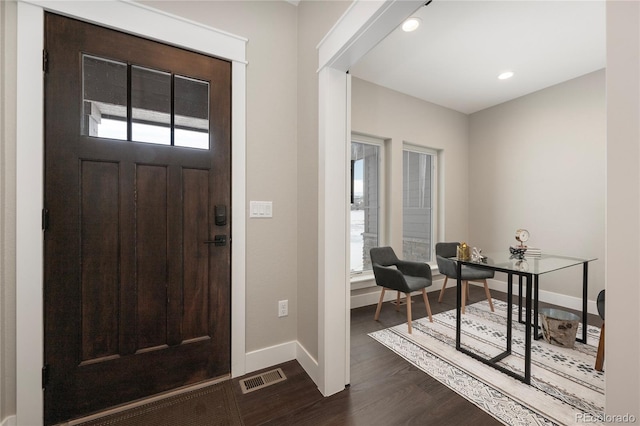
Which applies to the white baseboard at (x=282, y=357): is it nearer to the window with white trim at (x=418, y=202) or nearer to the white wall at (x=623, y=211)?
the white wall at (x=623, y=211)

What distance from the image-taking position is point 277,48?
203cm

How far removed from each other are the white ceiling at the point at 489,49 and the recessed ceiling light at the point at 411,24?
0.13ft

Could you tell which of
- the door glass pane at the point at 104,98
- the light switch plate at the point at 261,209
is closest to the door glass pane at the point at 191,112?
the door glass pane at the point at 104,98

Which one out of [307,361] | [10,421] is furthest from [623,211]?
[10,421]

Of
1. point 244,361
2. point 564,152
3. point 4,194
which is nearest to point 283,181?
point 244,361

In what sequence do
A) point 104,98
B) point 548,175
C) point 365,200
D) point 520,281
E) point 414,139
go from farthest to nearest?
point 414,139 < point 365,200 < point 548,175 < point 520,281 < point 104,98

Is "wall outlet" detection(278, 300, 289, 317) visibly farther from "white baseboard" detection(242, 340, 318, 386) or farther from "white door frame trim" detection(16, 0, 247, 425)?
"white door frame trim" detection(16, 0, 247, 425)

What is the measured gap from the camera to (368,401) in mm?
1623

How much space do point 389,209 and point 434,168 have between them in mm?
1273

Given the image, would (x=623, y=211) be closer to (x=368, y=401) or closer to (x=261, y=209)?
(x=368, y=401)

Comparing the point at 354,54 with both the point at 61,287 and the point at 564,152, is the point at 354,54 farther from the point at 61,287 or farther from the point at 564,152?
the point at 564,152

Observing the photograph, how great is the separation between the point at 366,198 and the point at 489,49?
206 centimetres

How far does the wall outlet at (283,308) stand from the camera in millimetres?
2033

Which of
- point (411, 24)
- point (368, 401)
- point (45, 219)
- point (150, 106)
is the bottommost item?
point (368, 401)
